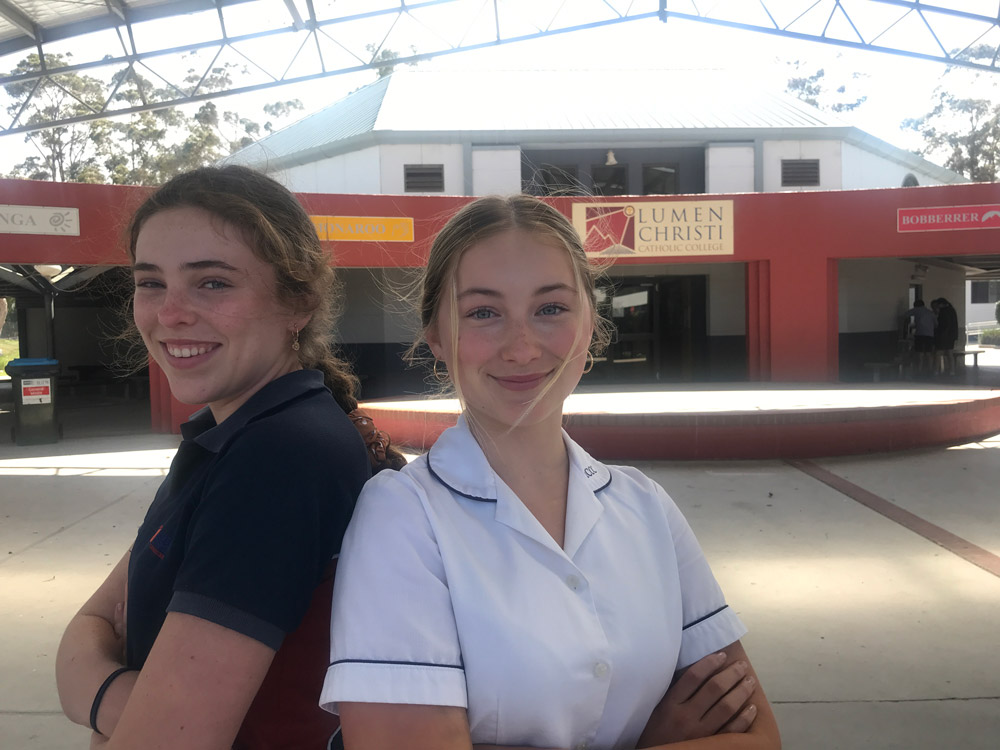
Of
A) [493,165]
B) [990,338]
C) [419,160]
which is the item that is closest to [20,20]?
[419,160]

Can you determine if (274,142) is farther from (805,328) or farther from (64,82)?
(64,82)

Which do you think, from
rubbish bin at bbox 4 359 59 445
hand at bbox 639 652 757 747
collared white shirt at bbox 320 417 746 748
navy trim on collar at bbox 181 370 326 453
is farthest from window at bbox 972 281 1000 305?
navy trim on collar at bbox 181 370 326 453

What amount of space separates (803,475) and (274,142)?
21214mm

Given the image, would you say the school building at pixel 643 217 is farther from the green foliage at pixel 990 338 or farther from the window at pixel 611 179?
the green foliage at pixel 990 338

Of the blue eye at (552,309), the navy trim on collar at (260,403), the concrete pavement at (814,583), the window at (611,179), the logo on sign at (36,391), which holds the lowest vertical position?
the concrete pavement at (814,583)

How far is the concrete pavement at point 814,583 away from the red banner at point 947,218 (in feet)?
21.0

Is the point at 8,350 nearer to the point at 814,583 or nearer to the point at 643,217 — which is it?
the point at 643,217

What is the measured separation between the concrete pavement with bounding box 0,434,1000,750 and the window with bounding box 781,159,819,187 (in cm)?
1242

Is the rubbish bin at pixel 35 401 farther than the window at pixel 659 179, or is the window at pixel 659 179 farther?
the window at pixel 659 179

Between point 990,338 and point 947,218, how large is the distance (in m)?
24.0

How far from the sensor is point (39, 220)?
990 centimetres

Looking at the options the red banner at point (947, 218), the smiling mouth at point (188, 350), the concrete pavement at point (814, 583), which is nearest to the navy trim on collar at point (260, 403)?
the smiling mouth at point (188, 350)

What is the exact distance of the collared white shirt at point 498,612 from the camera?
111 centimetres

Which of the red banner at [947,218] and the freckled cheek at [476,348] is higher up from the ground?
the red banner at [947,218]
